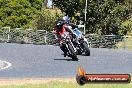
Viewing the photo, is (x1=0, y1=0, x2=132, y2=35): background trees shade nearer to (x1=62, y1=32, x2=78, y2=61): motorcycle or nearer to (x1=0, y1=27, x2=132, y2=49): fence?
(x1=0, y1=27, x2=132, y2=49): fence

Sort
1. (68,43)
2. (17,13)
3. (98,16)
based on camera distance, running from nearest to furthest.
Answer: (68,43)
(98,16)
(17,13)

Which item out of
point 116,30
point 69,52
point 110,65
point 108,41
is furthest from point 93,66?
point 116,30

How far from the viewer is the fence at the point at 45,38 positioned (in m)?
34.5

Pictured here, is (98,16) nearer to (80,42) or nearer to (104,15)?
(104,15)

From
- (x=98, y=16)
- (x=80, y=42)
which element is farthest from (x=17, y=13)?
(x=80, y=42)

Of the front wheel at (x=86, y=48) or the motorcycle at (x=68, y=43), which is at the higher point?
the motorcycle at (x=68, y=43)

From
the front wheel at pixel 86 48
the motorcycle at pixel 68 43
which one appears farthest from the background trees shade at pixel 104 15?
the motorcycle at pixel 68 43

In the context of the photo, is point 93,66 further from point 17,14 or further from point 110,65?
point 17,14

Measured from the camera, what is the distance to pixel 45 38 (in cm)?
3884

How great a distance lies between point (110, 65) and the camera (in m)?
20.4

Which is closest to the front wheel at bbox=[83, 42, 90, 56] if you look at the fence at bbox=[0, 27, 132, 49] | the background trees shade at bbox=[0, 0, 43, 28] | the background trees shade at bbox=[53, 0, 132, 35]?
the fence at bbox=[0, 27, 132, 49]

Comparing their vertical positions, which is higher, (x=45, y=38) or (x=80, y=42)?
(x=80, y=42)

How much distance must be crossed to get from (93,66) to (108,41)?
15689mm

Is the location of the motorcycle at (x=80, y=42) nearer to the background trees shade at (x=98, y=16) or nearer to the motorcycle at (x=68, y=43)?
the motorcycle at (x=68, y=43)
